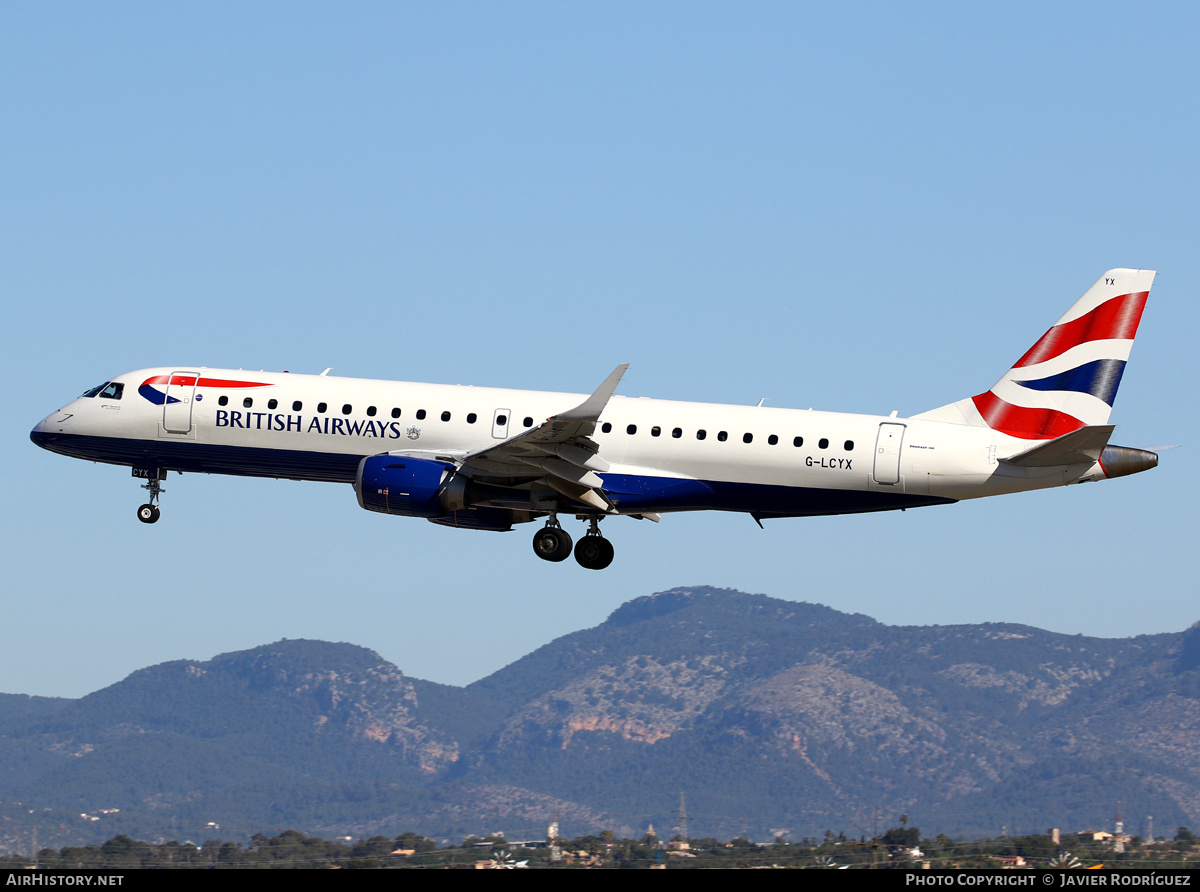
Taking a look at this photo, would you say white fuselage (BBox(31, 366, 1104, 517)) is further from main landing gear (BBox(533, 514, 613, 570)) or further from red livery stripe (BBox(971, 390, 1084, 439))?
main landing gear (BBox(533, 514, 613, 570))

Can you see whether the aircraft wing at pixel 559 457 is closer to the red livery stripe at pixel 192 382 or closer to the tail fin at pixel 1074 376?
the red livery stripe at pixel 192 382

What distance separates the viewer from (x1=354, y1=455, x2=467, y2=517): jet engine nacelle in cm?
4675

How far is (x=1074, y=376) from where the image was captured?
162ft

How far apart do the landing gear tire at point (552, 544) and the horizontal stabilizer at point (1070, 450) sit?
14.6 metres

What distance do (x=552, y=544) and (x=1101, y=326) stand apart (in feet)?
64.0

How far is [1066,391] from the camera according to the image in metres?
49.2

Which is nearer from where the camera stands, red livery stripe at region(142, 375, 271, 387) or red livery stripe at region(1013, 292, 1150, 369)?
red livery stripe at region(1013, 292, 1150, 369)

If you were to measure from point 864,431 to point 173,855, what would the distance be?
40.5m

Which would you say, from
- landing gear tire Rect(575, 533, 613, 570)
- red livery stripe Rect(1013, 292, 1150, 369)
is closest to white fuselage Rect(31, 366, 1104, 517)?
landing gear tire Rect(575, 533, 613, 570)

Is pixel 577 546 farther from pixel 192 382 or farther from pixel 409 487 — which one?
pixel 192 382

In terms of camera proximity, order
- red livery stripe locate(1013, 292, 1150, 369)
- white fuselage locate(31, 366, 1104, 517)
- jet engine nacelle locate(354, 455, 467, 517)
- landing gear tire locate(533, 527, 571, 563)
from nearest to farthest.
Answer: jet engine nacelle locate(354, 455, 467, 517), white fuselage locate(31, 366, 1104, 517), red livery stripe locate(1013, 292, 1150, 369), landing gear tire locate(533, 527, 571, 563)

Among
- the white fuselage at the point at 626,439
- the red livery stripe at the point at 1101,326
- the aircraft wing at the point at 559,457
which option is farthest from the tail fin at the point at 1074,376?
the aircraft wing at the point at 559,457

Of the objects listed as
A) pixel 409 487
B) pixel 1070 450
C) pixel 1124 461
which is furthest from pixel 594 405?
pixel 1124 461
